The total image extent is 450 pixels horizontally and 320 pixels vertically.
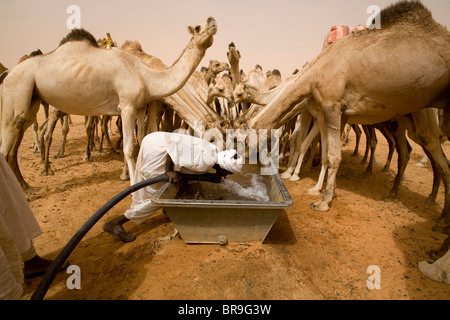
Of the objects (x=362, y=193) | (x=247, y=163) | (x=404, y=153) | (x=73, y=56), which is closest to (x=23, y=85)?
(x=73, y=56)

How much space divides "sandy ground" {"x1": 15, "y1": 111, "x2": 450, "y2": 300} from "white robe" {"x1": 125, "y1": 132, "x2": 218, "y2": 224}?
17.5 inches

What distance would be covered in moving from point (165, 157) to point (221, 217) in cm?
106

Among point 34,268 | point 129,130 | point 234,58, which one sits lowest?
point 34,268

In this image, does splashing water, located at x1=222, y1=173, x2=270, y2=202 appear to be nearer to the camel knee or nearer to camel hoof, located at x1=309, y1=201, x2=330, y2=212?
camel hoof, located at x1=309, y1=201, x2=330, y2=212

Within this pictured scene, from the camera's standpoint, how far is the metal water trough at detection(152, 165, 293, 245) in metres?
2.56

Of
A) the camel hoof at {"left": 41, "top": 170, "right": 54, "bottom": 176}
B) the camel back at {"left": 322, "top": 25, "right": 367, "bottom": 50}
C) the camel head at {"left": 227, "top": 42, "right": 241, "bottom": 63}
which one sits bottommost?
the camel hoof at {"left": 41, "top": 170, "right": 54, "bottom": 176}

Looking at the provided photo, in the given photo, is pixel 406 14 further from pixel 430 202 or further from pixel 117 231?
pixel 117 231

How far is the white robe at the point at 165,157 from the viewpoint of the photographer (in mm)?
2912

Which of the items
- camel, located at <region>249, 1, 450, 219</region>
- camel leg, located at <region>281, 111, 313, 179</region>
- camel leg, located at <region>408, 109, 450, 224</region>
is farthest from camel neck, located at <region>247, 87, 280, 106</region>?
camel leg, located at <region>408, 109, 450, 224</region>

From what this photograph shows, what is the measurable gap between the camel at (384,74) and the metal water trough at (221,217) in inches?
69.6

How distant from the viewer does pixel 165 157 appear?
301 cm

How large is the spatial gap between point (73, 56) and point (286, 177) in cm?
505
